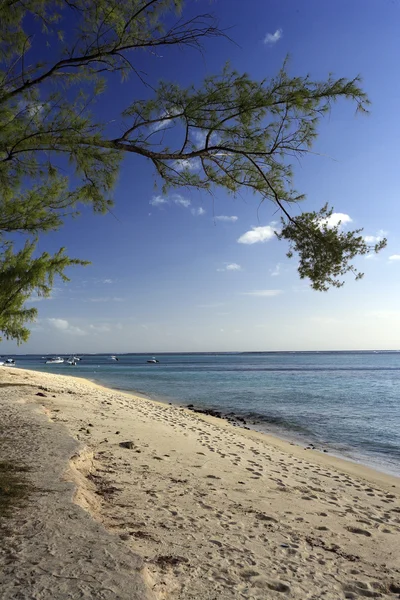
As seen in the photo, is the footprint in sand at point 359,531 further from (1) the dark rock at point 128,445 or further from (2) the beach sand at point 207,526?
(1) the dark rock at point 128,445

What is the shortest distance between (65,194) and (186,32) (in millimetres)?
3186

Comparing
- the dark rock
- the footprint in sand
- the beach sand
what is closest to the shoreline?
the beach sand

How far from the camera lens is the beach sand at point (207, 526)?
10.0 ft

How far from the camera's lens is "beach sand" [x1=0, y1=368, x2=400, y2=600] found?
3.05 metres

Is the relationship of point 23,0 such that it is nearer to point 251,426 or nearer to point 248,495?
point 248,495

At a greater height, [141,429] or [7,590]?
[7,590]

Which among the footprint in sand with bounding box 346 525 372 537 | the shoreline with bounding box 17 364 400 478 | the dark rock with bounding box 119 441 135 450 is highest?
the dark rock with bounding box 119 441 135 450

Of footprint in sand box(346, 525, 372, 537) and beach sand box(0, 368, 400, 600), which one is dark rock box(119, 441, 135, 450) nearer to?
beach sand box(0, 368, 400, 600)

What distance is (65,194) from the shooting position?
22.0 feet

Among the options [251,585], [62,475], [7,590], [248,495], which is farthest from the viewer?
[248,495]

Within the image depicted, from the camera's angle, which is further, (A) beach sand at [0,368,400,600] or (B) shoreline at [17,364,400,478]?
(B) shoreline at [17,364,400,478]

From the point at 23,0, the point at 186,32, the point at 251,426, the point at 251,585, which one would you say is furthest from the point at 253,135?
the point at 251,426

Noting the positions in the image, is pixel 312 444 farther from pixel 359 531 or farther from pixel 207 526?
pixel 207 526

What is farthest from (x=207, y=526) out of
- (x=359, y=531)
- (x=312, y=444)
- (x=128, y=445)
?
(x=312, y=444)
